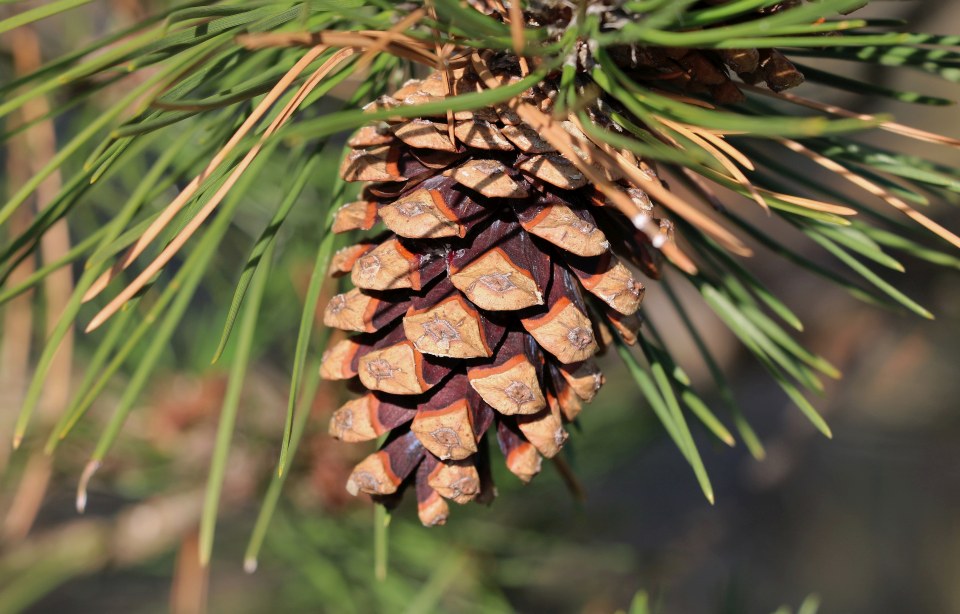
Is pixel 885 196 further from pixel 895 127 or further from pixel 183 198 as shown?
pixel 183 198

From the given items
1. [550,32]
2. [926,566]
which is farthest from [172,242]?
[926,566]

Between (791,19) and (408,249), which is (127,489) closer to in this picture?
(408,249)


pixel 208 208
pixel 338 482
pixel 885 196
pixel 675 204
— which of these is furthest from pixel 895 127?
pixel 338 482

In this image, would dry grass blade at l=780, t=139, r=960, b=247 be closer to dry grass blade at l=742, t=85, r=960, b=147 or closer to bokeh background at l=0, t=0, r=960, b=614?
dry grass blade at l=742, t=85, r=960, b=147

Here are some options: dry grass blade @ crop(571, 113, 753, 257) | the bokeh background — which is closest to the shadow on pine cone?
dry grass blade @ crop(571, 113, 753, 257)

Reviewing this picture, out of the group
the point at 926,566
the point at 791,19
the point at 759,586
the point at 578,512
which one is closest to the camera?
the point at 791,19

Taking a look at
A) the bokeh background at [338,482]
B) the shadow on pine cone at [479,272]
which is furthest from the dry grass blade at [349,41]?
the bokeh background at [338,482]
